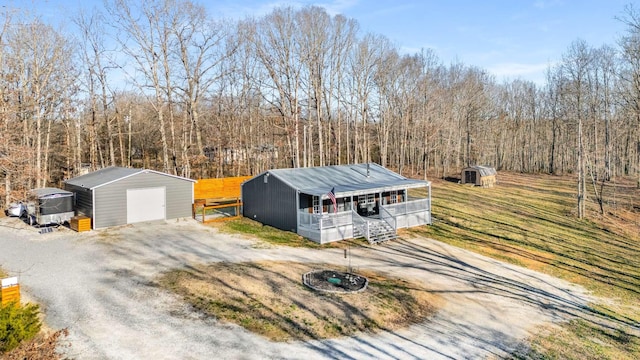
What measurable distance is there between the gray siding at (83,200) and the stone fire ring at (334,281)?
11702 mm

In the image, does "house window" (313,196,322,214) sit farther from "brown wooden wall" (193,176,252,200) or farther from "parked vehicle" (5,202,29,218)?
"parked vehicle" (5,202,29,218)

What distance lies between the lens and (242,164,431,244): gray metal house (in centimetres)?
1858

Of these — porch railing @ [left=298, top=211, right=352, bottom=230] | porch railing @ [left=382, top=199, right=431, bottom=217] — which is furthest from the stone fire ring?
porch railing @ [left=382, top=199, right=431, bottom=217]

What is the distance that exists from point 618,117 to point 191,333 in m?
53.1

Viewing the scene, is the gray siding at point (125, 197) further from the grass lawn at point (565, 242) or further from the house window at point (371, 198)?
the grass lawn at point (565, 242)

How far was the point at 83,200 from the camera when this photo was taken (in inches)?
763

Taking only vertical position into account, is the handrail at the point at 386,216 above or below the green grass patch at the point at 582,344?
above

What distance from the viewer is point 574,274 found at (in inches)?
681

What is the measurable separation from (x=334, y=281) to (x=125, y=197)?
1205 cm

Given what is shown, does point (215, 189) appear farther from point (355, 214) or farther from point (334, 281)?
point (334, 281)

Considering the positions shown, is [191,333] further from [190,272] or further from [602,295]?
[602,295]

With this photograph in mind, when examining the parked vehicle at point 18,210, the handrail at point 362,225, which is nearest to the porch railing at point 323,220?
the handrail at point 362,225

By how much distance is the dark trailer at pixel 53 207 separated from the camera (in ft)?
61.1

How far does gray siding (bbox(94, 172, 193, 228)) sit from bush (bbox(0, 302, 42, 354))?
11.6 metres
